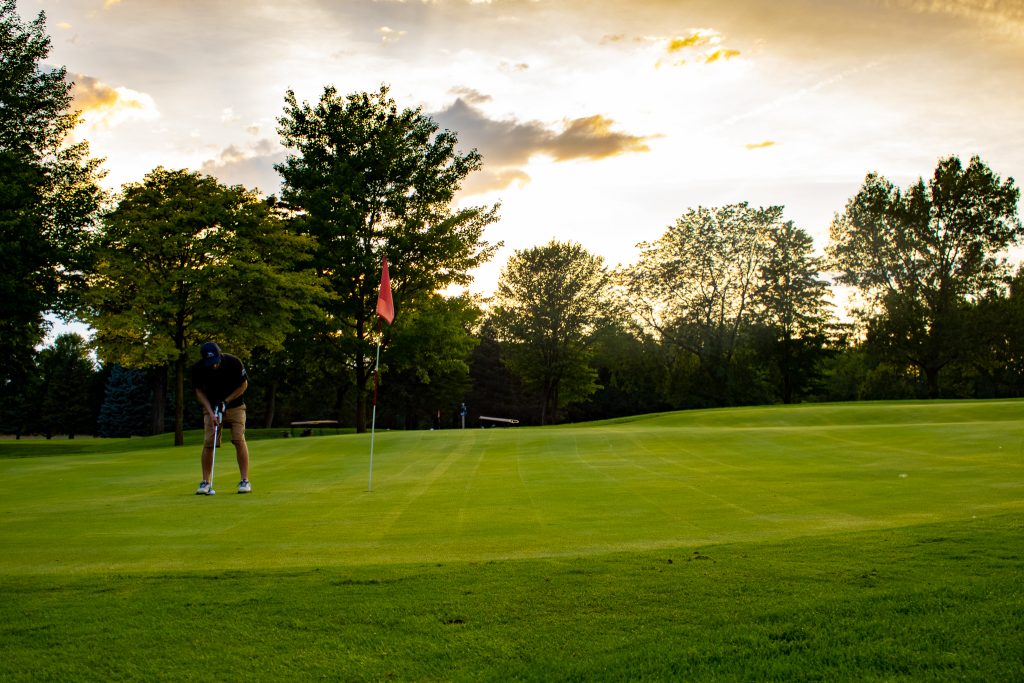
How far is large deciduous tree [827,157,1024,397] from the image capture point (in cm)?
5622

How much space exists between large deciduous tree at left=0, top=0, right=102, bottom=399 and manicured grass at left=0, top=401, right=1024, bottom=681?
2658 cm

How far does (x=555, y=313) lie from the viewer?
217 feet

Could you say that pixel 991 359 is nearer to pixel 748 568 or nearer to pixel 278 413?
pixel 748 568

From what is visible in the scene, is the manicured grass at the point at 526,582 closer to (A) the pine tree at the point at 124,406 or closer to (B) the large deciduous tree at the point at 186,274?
(B) the large deciduous tree at the point at 186,274

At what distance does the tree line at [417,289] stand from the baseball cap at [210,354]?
8.65 metres

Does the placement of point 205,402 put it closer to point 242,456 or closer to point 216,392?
point 216,392

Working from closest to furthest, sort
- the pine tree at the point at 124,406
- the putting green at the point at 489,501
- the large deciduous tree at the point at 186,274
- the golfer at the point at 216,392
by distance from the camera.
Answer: the putting green at the point at 489,501 → the golfer at the point at 216,392 → the large deciduous tree at the point at 186,274 → the pine tree at the point at 124,406

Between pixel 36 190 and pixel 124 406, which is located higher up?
pixel 36 190

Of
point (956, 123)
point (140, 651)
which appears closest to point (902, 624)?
point (140, 651)

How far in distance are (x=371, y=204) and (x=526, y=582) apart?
122ft

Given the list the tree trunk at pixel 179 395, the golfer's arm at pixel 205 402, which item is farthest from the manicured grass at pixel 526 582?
the tree trunk at pixel 179 395

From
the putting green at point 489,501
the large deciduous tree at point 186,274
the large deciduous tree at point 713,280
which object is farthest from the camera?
the large deciduous tree at point 713,280

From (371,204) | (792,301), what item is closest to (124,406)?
(371,204)

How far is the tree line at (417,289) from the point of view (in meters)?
34.6
